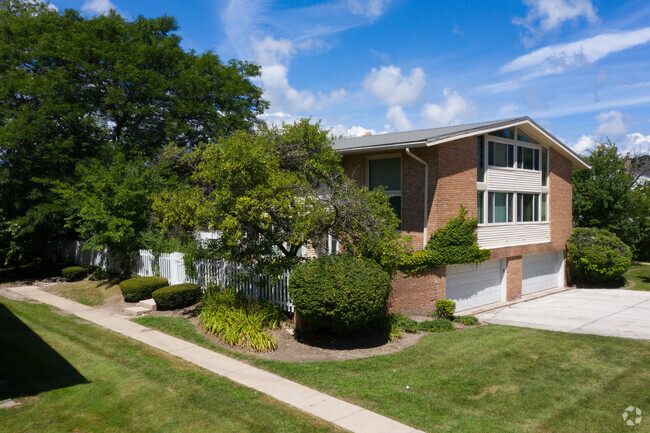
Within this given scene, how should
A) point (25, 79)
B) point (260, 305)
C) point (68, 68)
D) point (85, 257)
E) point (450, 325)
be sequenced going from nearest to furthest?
point (260, 305)
point (450, 325)
point (25, 79)
point (68, 68)
point (85, 257)

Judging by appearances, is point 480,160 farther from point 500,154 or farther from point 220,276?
point 220,276

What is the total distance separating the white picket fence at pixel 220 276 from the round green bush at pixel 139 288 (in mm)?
1086

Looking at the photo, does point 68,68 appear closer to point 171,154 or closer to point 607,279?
point 171,154

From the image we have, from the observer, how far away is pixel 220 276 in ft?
48.5

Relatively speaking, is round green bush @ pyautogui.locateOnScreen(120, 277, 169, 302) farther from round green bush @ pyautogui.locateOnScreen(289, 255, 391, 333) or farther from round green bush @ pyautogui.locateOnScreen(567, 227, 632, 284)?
round green bush @ pyautogui.locateOnScreen(567, 227, 632, 284)

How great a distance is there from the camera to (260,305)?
12.7 metres

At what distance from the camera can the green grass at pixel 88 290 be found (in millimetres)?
16498

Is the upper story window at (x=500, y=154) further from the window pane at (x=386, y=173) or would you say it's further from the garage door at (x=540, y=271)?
the garage door at (x=540, y=271)

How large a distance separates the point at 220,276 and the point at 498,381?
29.4 feet

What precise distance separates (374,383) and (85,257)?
18678 millimetres

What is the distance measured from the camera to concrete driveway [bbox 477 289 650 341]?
46.0 ft

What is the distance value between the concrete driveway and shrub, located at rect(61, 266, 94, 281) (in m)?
16.5

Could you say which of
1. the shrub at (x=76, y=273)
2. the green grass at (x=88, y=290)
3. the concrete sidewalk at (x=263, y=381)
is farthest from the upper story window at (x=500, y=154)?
the shrub at (x=76, y=273)

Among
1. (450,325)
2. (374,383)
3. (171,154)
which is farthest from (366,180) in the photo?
(374,383)
